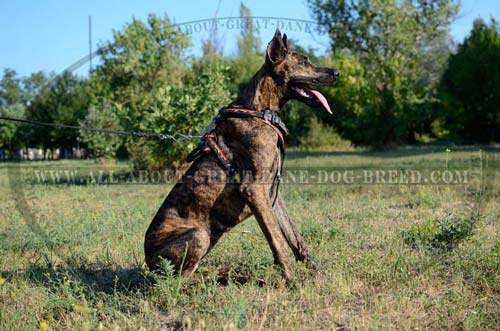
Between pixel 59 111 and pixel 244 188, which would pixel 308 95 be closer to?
pixel 244 188

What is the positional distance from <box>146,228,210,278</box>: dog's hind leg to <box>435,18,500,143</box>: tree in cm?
2725

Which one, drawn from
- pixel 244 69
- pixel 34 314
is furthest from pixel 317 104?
pixel 244 69

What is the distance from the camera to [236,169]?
4.33 m

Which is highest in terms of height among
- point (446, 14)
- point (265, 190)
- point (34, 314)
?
point (446, 14)

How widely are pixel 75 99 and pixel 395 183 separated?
35.7 m

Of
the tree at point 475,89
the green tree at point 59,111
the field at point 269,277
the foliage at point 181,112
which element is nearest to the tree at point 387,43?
the tree at point 475,89

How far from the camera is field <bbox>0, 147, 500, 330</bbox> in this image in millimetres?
3596

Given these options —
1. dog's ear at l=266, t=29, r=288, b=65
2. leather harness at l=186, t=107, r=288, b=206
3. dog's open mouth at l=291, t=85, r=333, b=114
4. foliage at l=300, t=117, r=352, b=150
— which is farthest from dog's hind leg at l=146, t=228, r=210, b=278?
foliage at l=300, t=117, r=352, b=150

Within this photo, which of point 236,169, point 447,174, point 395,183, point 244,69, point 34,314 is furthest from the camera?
point 244,69

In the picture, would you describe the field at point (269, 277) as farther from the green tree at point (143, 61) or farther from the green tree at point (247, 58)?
the green tree at point (247, 58)

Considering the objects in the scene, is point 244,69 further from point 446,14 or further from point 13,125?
point 13,125

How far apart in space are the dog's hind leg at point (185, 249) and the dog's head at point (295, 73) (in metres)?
1.50

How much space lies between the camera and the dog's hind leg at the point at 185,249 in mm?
4051

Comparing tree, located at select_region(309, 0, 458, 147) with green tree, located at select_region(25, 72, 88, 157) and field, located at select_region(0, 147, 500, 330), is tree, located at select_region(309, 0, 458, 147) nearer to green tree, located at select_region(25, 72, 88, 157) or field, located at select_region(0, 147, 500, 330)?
field, located at select_region(0, 147, 500, 330)
